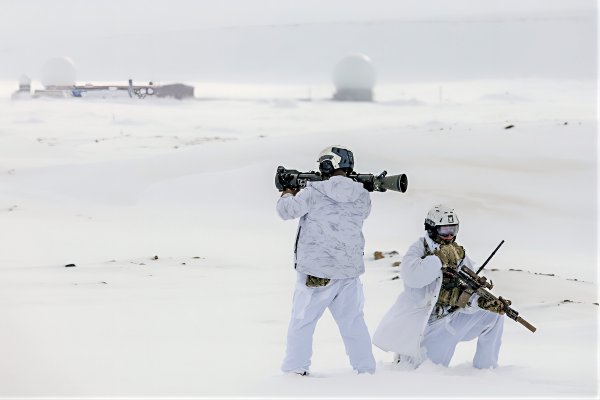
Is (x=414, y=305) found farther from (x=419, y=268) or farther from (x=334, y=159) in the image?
(x=334, y=159)

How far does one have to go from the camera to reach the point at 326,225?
768 centimetres

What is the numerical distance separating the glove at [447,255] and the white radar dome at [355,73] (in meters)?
54.0

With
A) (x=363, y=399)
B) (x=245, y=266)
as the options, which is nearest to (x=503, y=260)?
(x=245, y=266)

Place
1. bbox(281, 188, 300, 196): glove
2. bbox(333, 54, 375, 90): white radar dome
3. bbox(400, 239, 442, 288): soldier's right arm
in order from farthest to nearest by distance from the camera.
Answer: bbox(333, 54, 375, 90): white radar dome
bbox(281, 188, 300, 196): glove
bbox(400, 239, 442, 288): soldier's right arm

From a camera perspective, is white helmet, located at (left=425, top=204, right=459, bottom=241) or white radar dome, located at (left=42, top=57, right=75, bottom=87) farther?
white radar dome, located at (left=42, top=57, right=75, bottom=87)

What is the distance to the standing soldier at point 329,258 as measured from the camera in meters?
7.66

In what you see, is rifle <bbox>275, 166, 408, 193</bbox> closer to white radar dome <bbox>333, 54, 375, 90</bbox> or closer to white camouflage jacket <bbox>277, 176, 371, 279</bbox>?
white camouflage jacket <bbox>277, 176, 371, 279</bbox>

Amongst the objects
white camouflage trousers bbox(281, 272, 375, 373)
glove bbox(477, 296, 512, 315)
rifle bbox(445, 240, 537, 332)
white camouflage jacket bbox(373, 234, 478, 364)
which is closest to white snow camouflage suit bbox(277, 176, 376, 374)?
white camouflage trousers bbox(281, 272, 375, 373)

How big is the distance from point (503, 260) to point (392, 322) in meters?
8.93

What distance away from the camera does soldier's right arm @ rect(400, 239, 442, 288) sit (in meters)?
7.56

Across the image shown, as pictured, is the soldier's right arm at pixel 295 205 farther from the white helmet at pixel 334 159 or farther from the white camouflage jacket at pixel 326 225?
the white helmet at pixel 334 159

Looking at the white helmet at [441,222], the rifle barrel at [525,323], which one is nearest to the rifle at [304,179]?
the white helmet at [441,222]

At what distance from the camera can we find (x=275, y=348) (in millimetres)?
9250

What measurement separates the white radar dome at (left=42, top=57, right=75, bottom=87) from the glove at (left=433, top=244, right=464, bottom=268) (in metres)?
57.6
